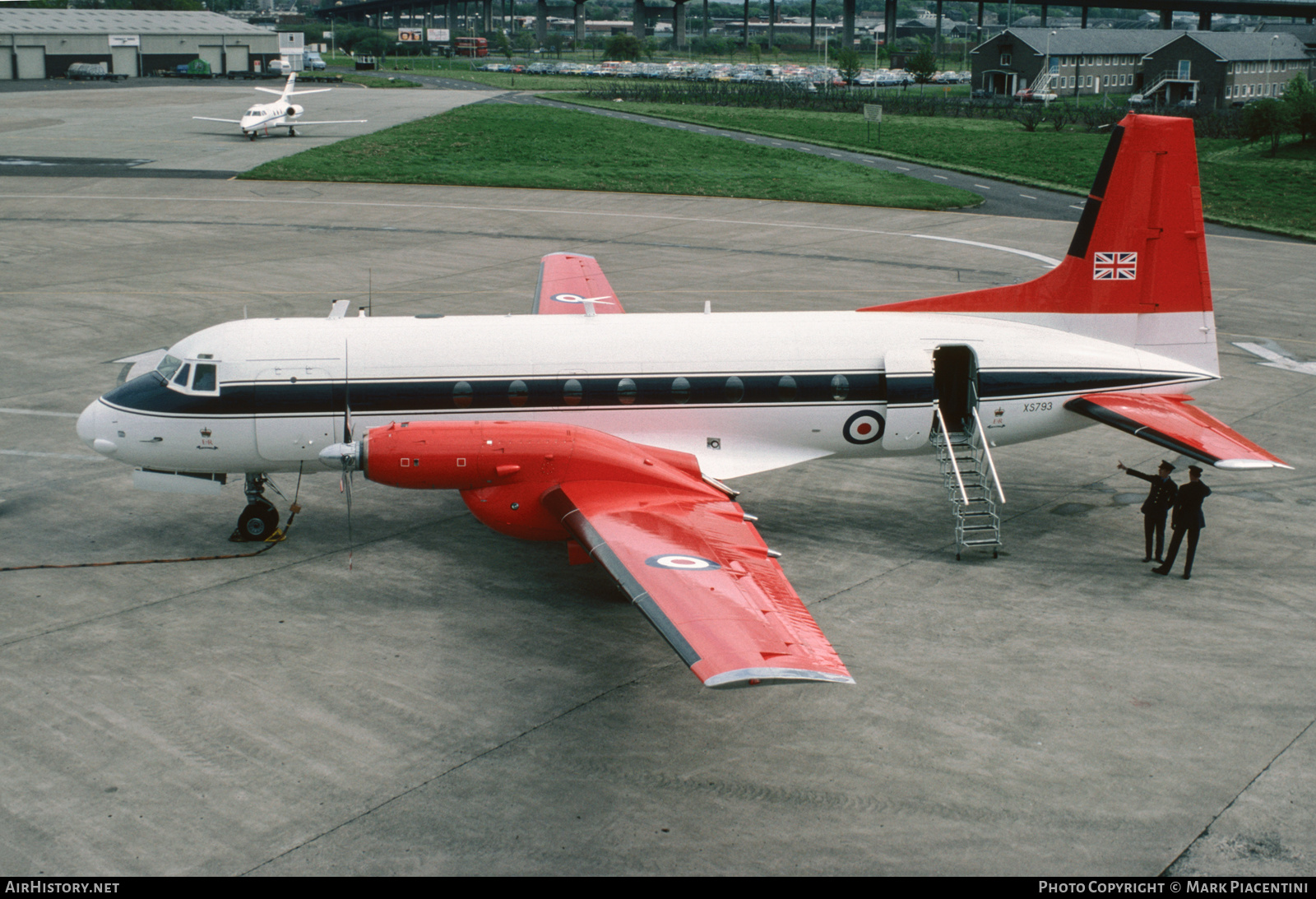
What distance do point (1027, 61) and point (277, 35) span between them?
9005 cm

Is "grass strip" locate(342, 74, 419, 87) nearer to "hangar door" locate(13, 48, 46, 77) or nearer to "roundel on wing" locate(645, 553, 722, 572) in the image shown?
"hangar door" locate(13, 48, 46, 77)

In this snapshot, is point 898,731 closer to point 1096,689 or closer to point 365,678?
point 1096,689

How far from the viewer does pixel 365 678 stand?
51.9 feet

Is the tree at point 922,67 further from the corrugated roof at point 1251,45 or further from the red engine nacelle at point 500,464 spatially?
the red engine nacelle at point 500,464

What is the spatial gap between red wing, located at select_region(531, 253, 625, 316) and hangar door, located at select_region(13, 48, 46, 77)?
116914 mm

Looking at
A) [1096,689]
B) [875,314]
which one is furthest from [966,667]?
[875,314]

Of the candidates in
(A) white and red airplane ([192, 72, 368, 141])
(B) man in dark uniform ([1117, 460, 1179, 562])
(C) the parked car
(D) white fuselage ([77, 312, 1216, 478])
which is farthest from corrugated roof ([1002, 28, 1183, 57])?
(B) man in dark uniform ([1117, 460, 1179, 562])

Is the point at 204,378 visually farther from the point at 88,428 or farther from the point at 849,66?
the point at 849,66

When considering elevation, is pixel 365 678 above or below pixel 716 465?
below

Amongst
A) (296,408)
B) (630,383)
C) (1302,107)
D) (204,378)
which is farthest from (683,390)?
(1302,107)

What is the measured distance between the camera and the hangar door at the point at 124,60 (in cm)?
12838

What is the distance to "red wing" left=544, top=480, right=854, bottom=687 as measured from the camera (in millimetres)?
13000

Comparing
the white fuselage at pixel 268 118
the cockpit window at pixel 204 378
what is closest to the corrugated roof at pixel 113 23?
the white fuselage at pixel 268 118

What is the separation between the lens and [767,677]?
12336 millimetres
